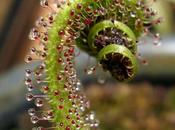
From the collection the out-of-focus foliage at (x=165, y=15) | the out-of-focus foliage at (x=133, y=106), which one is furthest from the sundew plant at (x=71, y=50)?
the out-of-focus foliage at (x=165, y=15)

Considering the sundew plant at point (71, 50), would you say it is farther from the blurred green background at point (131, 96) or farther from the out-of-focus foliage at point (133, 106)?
the out-of-focus foliage at point (133, 106)

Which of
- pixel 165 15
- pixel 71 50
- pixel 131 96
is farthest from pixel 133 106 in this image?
pixel 71 50

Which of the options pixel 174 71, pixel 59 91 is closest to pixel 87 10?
pixel 59 91

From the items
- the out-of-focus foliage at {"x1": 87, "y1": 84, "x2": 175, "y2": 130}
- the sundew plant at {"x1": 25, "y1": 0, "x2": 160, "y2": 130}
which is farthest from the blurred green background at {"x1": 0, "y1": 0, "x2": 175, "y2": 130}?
Result: the sundew plant at {"x1": 25, "y1": 0, "x2": 160, "y2": 130}

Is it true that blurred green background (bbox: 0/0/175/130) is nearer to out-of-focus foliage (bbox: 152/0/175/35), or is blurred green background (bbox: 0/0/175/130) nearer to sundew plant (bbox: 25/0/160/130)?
out-of-focus foliage (bbox: 152/0/175/35)

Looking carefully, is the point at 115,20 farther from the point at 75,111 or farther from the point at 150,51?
the point at 150,51

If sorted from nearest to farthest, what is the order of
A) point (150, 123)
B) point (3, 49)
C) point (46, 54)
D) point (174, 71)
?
point (46, 54)
point (150, 123)
point (174, 71)
point (3, 49)
